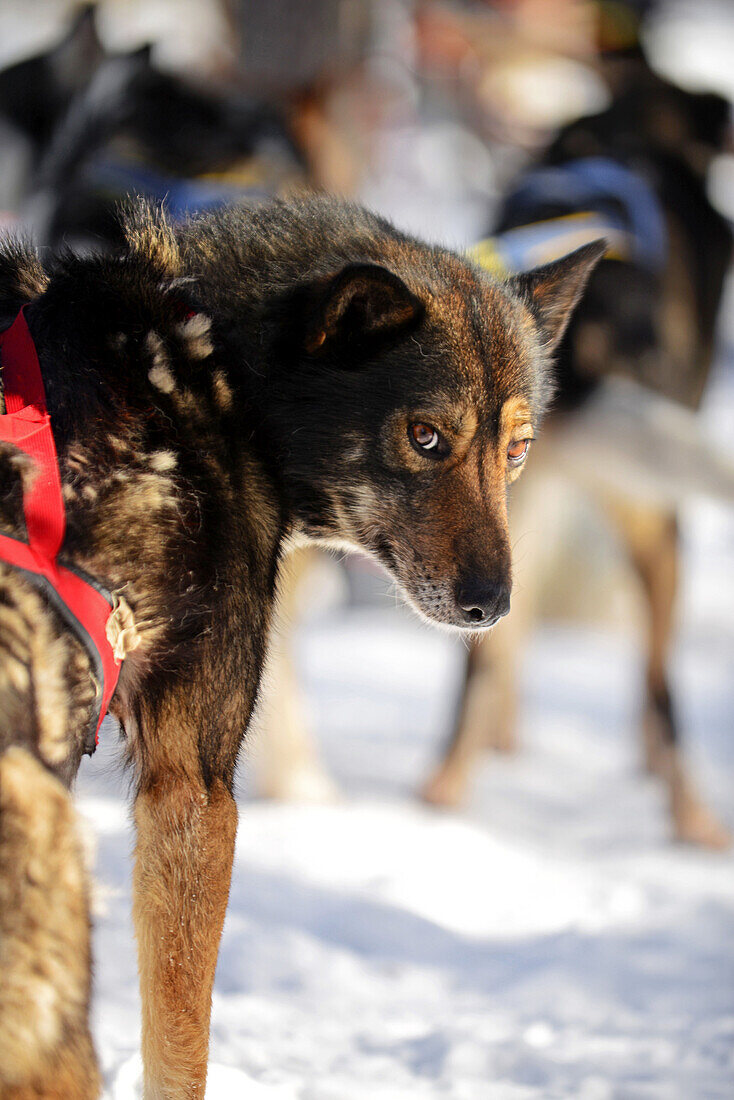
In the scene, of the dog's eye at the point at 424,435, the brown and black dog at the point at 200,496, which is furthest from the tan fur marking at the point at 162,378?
the dog's eye at the point at 424,435

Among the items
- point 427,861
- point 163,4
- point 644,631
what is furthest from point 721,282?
point 163,4

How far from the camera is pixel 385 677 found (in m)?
5.49

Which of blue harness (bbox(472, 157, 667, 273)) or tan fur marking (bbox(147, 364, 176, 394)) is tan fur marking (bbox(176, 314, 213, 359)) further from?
blue harness (bbox(472, 157, 667, 273))

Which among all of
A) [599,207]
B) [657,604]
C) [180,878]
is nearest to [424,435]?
[180,878]

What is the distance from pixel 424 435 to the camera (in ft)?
5.36

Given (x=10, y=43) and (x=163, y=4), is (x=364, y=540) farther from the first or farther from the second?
(x=163, y=4)

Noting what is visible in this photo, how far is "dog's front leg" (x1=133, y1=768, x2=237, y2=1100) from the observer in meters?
1.46

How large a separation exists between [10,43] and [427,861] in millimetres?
6249

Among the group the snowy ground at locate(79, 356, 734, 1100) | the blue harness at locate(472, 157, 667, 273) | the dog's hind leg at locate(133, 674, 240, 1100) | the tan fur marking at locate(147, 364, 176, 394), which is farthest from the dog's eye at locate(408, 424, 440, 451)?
the blue harness at locate(472, 157, 667, 273)

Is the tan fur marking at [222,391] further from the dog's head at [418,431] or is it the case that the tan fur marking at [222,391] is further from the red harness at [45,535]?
the red harness at [45,535]

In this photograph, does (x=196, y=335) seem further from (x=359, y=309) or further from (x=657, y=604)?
(x=657, y=604)

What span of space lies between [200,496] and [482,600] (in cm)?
50

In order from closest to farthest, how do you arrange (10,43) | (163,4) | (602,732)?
1. (602,732)
2. (10,43)
3. (163,4)

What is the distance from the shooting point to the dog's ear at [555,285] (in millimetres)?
1960
